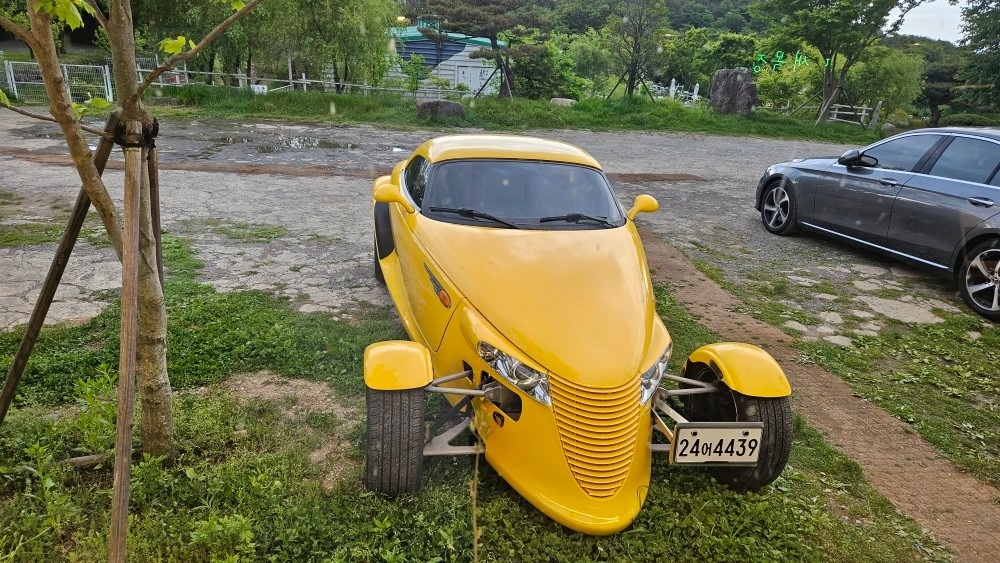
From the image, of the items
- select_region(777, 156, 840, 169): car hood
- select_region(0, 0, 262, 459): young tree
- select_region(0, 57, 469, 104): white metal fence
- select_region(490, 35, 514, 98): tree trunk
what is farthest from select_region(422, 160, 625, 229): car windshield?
select_region(490, 35, 514, 98): tree trunk

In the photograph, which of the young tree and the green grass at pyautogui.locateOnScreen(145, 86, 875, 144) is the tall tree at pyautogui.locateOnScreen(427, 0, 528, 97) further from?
the young tree

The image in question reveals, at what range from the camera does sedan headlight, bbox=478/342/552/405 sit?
9.12 ft

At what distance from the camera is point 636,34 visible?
22.0m

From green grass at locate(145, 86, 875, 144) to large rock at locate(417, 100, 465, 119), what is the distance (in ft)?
0.82

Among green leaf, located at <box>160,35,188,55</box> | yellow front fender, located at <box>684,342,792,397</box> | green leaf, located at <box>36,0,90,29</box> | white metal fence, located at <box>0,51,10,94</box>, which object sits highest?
white metal fence, located at <box>0,51,10,94</box>

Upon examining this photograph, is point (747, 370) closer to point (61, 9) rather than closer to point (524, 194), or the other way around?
point (524, 194)

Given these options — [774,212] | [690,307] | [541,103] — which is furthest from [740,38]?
[690,307]

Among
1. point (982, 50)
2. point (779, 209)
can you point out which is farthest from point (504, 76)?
point (982, 50)

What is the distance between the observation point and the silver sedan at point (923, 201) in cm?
584

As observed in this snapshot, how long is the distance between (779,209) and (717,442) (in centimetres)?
645

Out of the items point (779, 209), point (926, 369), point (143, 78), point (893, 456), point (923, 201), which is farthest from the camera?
point (143, 78)

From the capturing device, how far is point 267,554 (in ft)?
8.36

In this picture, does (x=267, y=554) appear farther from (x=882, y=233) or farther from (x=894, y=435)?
(x=882, y=233)

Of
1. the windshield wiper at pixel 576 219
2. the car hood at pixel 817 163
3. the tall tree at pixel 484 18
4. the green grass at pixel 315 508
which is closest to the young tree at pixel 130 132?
the green grass at pixel 315 508
